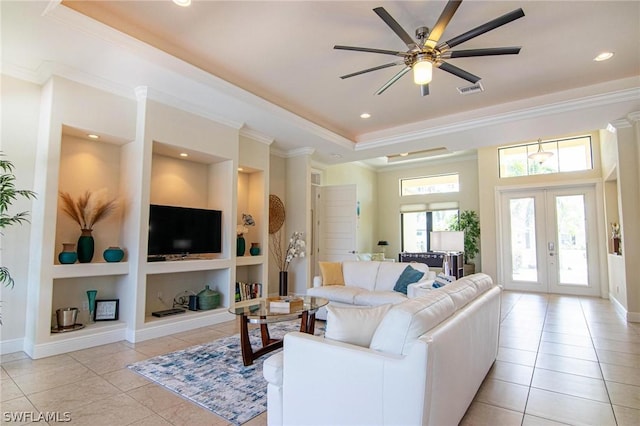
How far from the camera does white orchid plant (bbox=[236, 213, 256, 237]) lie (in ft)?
17.9

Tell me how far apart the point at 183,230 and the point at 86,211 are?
3.85 feet

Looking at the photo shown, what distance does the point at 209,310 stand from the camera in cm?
484

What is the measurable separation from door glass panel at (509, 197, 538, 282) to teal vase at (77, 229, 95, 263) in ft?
27.3

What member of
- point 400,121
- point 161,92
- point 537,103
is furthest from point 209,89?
point 537,103

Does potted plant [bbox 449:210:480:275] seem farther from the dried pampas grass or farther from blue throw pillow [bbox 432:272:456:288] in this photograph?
the dried pampas grass

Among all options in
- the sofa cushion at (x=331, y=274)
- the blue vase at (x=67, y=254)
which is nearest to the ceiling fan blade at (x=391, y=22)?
the sofa cushion at (x=331, y=274)

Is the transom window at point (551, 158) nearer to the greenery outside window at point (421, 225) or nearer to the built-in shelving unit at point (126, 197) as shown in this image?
the greenery outside window at point (421, 225)

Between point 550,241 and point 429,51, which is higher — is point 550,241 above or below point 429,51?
below

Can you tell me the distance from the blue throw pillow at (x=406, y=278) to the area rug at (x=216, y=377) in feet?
6.75

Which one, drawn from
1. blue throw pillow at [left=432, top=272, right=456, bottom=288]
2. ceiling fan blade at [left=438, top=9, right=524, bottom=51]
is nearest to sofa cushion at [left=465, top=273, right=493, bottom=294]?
blue throw pillow at [left=432, top=272, right=456, bottom=288]

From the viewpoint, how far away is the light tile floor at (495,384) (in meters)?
2.33

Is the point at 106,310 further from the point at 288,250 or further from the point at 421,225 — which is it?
the point at 421,225

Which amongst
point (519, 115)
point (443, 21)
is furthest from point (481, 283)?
point (519, 115)

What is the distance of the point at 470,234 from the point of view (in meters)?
8.63
